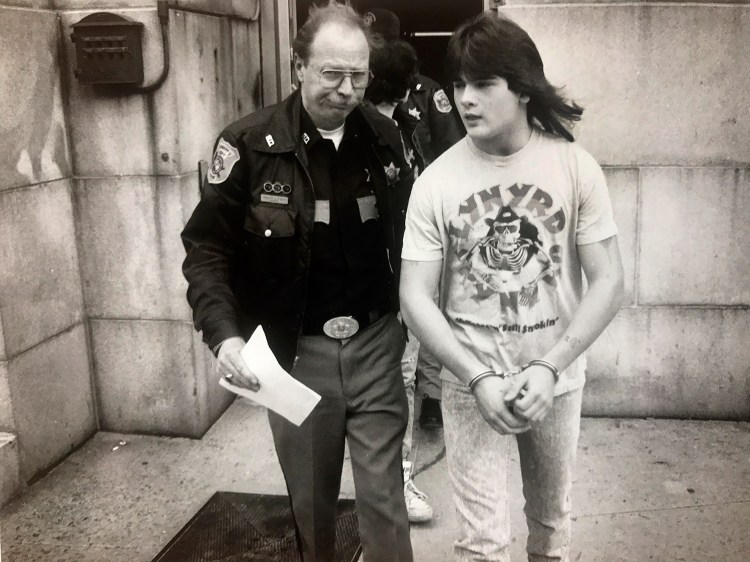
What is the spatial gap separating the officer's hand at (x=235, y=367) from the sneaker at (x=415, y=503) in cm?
144

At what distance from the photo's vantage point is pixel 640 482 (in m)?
4.03

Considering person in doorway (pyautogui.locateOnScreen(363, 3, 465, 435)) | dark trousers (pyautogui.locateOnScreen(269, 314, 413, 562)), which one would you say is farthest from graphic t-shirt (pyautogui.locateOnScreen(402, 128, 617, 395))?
person in doorway (pyautogui.locateOnScreen(363, 3, 465, 435))

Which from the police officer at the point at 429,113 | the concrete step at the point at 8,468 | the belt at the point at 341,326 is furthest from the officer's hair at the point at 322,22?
the concrete step at the point at 8,468

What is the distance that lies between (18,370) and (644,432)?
3377 mm

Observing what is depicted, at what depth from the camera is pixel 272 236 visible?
276 cm

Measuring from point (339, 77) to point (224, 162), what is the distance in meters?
0.49

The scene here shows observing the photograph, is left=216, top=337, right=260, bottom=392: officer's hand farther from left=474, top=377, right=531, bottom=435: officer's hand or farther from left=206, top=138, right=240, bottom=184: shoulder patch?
left=474, top=377, right=531, bottom=435: officer's hand

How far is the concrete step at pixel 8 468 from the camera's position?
388 cm

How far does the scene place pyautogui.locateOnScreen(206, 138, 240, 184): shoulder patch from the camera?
277cm

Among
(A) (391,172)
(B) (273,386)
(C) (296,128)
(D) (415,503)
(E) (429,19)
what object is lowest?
(D) (415,503)

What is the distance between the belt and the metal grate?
120cm

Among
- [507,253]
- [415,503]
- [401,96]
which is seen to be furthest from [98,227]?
[507,253]

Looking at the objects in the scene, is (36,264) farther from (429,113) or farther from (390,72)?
(429,113)

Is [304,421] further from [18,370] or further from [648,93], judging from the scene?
[648,93]
